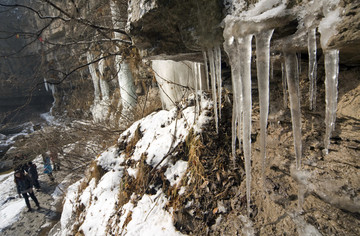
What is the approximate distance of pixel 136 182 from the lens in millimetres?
2191

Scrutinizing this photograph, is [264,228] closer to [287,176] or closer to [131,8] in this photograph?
[287,176]

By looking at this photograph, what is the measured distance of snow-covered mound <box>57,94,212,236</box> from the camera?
179cm

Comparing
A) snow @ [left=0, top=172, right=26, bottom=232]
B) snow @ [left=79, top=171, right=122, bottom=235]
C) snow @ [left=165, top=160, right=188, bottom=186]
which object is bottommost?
snow @ [left=0, top=172, right=26, bottom=232]

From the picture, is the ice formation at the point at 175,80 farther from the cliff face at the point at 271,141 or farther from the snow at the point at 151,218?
the snow at the point at 151,218

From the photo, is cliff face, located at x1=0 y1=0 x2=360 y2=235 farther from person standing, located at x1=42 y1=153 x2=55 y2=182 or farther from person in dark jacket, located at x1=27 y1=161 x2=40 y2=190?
person standing, located at x1=42 y1=153 x2=55 y2=182

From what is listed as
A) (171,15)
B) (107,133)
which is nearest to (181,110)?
(171,15)

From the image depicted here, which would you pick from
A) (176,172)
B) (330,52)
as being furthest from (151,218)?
(330,52)

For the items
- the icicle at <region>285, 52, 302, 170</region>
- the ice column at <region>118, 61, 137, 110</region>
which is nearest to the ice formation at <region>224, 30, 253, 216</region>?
the icicle at <region>285, 52, 302, 170</region>

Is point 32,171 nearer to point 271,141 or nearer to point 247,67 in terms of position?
point 271,141

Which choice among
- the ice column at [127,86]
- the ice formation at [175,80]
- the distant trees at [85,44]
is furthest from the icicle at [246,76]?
the ice column at [127,86]

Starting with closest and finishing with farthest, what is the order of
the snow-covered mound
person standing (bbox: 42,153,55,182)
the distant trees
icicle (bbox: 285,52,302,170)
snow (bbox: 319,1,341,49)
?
snow (bbox: 319,1,341,49)
icicle (bbox: 285,52,302,170)
the snow-covered mound
the distant trees
person standing (bbox: 42,153,55,182)

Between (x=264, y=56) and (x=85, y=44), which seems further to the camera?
(x=85, y=44)

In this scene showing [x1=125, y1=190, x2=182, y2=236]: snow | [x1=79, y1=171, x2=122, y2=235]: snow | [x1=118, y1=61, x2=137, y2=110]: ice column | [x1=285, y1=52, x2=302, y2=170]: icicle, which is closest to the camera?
[x1=285, y1=52, x2=302, y2=170]: icicle

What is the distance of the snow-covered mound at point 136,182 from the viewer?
70.6 inches
